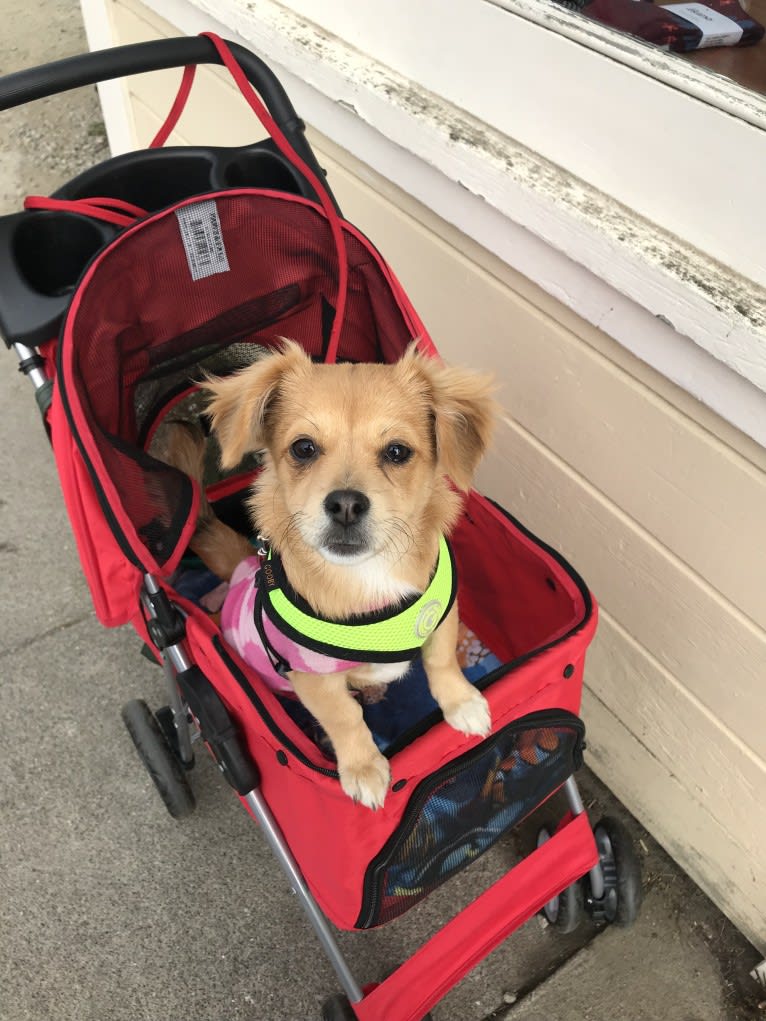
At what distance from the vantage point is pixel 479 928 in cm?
157

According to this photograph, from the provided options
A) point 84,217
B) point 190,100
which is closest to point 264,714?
point 84,217

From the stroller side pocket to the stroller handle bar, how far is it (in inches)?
46.8

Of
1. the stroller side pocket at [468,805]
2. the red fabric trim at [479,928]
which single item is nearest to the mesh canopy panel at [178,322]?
the stroller side pocket at [468,805]

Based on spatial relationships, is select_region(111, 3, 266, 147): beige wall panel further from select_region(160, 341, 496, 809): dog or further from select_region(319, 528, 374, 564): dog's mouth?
select_region(319, 528, 374, 564): dog's mouth

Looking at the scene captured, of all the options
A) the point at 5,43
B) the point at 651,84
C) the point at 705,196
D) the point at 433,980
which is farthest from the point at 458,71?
the point at 5,43

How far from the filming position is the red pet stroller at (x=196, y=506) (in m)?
1.34

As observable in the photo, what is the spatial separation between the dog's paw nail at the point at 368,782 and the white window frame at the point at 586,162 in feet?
2.81

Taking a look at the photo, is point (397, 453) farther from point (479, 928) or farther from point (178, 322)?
point (479, 928)

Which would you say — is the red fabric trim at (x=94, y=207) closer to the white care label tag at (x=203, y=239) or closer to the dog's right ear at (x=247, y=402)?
the white care label tag at (x=203, y=239)

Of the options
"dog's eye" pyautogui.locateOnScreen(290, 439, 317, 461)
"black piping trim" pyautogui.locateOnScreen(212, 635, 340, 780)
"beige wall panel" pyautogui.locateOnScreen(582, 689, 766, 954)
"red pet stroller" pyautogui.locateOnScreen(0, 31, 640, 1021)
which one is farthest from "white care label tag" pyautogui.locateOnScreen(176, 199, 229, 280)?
"beige wall panel" pyautogui.locateOnScreen(582, 689, 766, 954)

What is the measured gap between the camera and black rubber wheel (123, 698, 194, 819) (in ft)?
6.61

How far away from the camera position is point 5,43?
17.9 ft

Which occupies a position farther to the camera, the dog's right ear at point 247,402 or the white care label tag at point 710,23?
the white care label tag at point 710,23

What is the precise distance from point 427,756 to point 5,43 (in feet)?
20.0
